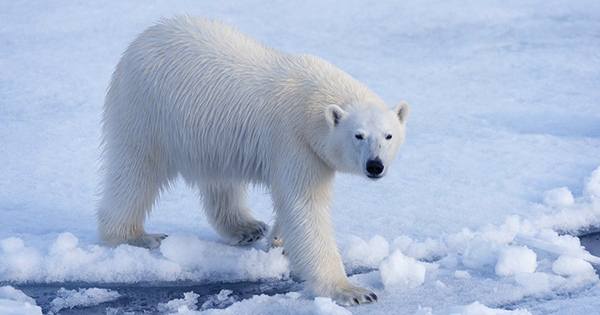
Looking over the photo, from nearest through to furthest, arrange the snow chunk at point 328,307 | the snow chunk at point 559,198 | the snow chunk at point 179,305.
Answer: the snow chunk at point 328,307, the snow chunk at point 179,305, the snow chunk at point 559,198

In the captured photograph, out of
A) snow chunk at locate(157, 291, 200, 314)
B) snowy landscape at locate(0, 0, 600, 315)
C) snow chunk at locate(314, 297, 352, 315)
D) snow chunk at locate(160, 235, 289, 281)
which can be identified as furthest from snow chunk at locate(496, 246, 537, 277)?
snow chunk at locate(157, 291, 200, 314)

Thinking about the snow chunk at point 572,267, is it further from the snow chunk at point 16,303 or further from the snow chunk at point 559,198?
the snow chunk at point 16,303

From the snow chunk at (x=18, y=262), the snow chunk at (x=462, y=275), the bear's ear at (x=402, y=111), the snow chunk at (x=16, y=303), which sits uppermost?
the bear's ear at (x=402, y=111)

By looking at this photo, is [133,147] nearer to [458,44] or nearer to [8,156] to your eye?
[8,156]

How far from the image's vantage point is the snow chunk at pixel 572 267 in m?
4.84

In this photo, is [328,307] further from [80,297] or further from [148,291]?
[80,297]

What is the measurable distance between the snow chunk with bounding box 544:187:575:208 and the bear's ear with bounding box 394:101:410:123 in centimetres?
137

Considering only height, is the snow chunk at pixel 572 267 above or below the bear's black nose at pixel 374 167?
below

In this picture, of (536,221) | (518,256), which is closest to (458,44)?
(536,221)

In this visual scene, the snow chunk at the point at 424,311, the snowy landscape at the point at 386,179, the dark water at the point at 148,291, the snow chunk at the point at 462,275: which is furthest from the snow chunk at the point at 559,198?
the snow chunk at the point at 424,311

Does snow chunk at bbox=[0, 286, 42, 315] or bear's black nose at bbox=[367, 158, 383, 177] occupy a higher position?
bear's black nose at bbox=[367, 158, 383, 177]

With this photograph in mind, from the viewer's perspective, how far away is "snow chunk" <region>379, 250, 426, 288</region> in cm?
478

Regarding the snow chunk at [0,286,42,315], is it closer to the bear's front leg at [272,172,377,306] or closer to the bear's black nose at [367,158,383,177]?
the bear's front leg at [272,172,377,306]

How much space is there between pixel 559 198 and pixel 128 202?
7.25 feet
